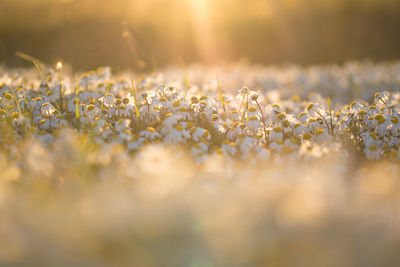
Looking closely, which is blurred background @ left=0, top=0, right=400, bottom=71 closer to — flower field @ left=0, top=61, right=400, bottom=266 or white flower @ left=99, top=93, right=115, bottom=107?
white flower @ left=99, top=93, right=115, bottom=107

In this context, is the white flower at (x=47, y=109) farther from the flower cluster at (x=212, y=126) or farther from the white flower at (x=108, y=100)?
the white flower at (x=108, y=100)

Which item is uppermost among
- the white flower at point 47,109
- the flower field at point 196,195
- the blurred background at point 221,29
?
the blurred background at point 221,29

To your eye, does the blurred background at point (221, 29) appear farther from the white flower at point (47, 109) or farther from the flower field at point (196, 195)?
the flower field at point (196, 195)

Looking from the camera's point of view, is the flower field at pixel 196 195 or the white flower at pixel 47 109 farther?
the white flower at pixel 47 109

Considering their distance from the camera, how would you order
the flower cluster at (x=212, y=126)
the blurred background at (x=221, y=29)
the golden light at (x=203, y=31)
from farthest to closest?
the golden light at (x=203, y=31)
the blurred background at (x=221, y=29)
the flower cluster at (x=212, y=126)

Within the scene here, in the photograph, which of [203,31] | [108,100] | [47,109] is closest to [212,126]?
[108,100]

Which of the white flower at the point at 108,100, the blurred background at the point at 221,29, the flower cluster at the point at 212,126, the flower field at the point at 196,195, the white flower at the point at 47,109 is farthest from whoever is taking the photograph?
the blurred background at the point at 221,29

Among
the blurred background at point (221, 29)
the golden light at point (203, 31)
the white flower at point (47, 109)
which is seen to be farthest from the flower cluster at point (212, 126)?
the golden light at point (203, 31)

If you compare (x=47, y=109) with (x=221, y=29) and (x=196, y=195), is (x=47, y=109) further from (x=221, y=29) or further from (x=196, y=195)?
(x=221, y=29)

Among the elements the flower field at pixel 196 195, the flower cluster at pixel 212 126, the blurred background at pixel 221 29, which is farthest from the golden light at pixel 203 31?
the flower field at pixel 196 195

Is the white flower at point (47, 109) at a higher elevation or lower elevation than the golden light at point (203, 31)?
lower
